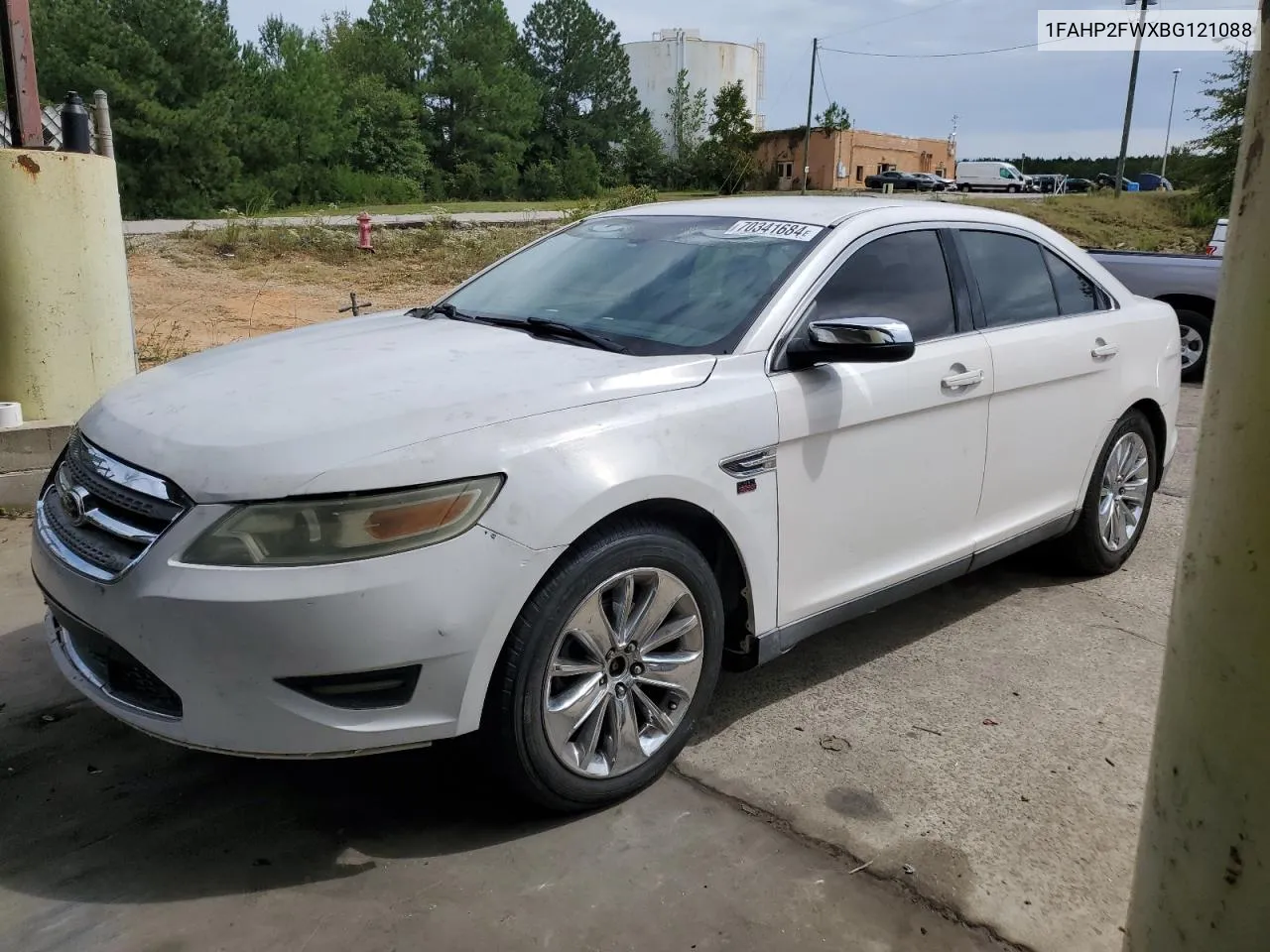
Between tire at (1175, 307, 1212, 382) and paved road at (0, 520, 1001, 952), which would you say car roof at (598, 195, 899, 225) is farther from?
tire at (1175, 307, 1212, 382)

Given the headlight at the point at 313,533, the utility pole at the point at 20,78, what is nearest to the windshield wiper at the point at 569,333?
the headlight at the point at 313,533

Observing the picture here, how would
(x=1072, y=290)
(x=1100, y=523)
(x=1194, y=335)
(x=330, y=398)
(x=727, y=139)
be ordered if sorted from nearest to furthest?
(x=330, y=398)
(x=1072, y=290)
(x=1100, y=523)
(x=1194, y=335)
(x=727, y=139)

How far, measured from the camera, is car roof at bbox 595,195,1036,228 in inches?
152

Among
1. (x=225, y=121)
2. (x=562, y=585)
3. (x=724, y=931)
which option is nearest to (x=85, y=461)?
(x=562, y=585)

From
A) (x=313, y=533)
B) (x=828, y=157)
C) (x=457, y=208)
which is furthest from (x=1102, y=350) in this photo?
(x=828, y=157)

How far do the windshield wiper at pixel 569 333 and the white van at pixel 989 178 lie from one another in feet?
209

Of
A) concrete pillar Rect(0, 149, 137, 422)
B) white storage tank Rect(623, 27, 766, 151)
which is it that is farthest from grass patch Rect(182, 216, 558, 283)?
white storage tank Rect(623, 27, 766, 151)

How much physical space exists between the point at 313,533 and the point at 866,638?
2467 millimetres

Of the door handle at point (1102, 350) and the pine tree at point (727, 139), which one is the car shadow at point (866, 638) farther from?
the pine tree at point (727, 139)

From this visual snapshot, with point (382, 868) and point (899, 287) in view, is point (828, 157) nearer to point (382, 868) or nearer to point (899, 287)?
point (899, 287)

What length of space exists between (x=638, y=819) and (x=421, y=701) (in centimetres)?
77

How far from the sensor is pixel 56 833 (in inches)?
114

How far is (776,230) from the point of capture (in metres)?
3.79

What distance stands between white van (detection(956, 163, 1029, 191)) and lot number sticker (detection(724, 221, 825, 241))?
63.2 metres
